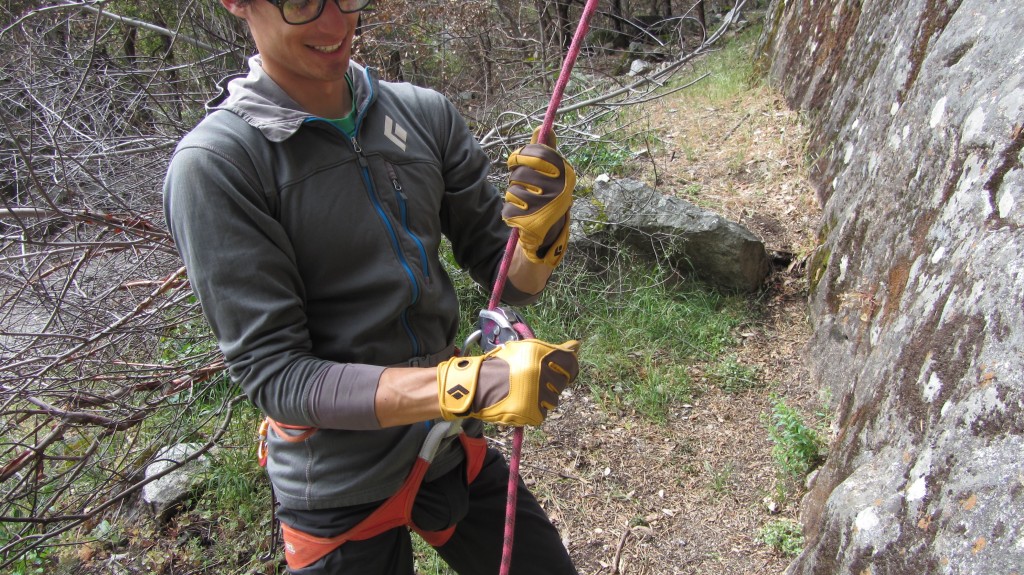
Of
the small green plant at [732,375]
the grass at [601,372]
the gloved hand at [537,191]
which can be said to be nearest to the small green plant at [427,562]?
the grass at [601,372]

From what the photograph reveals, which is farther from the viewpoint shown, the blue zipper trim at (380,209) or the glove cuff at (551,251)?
the glove cuff at (551,251)

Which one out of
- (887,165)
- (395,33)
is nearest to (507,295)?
(887,165)

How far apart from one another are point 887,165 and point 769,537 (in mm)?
1692

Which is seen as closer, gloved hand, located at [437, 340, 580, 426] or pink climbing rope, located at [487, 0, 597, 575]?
gloved hand, located at [437, 340, 580, 426]

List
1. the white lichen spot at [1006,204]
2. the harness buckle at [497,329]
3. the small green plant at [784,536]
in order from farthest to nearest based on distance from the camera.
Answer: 1. the small green plant at [784,536]
2. the white lichen spot at [1006,204]
3. the harness buckle at [497,329]

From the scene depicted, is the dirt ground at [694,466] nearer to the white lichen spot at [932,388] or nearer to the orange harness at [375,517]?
the white lichen spot at [932,388]

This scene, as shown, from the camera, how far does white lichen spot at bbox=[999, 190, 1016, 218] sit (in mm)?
1710

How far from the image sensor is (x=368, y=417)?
4.52 feet

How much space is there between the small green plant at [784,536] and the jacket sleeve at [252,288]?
1.94 metres

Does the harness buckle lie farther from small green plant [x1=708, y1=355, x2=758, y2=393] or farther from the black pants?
small green plant [x1=708, y1=355, x2=758, y2=393]

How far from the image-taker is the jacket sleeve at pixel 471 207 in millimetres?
1789

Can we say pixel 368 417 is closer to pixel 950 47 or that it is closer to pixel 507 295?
pixel 507 295

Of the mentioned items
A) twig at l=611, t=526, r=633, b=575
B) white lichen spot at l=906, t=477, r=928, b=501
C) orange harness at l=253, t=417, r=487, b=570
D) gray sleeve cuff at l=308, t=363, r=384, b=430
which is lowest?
twig at l=611, t=526, r=633, b=575

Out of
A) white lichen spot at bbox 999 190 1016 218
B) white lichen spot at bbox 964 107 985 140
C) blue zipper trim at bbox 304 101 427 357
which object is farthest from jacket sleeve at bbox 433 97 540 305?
white lichen spot at bbox 964 107 985 140
